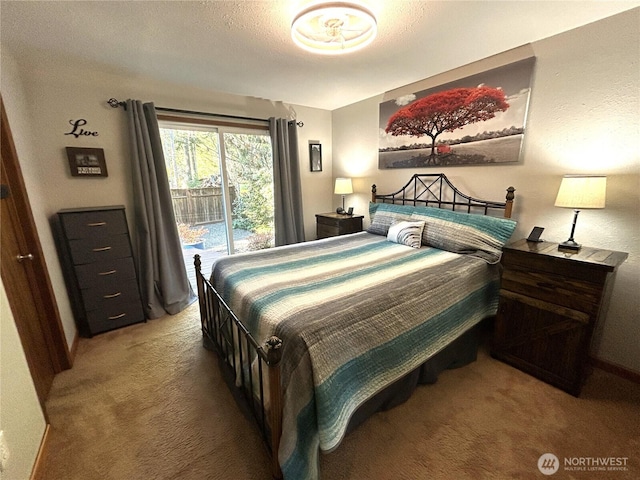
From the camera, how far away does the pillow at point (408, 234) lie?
2520 millimetres

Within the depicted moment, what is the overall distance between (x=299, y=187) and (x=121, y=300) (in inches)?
93.1

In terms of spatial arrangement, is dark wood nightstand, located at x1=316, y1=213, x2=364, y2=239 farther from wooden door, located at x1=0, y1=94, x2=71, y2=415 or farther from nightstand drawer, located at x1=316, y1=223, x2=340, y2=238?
wooden door, located at x1=0, y1=94, x2=71, y2=415

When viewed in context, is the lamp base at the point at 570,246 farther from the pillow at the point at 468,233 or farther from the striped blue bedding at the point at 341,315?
the striped blue bedding at the point at 341,315

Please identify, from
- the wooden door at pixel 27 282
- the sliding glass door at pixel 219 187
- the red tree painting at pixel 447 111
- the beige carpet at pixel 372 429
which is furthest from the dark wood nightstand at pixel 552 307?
the wooden door at pixel 27 282

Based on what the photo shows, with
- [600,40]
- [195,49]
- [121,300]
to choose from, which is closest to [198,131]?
[195,49]

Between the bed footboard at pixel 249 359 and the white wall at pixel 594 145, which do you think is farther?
the white wall at pixel 594 145

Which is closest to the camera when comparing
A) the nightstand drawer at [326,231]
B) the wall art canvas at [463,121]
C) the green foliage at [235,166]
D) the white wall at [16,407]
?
the white wall at [16,407]

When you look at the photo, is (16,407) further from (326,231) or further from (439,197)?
(439,197)

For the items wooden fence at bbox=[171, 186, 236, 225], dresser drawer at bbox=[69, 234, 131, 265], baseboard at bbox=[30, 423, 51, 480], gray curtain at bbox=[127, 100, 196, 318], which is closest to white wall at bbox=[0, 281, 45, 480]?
baseboard at bbox=[30, 423, 51, 480]

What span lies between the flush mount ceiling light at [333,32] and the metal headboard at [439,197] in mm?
1597

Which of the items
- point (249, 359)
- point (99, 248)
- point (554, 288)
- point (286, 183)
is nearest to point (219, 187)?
point (286, 183)

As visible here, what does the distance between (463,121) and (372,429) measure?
2646mm

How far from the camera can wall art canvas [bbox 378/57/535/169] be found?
2232mm

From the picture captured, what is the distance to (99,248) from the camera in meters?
2.41
